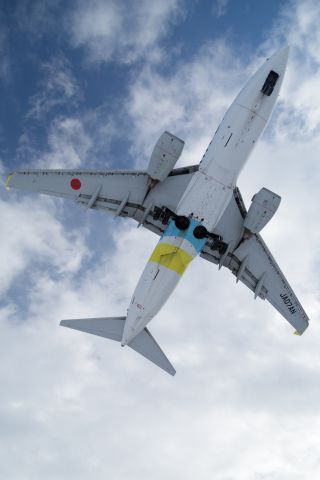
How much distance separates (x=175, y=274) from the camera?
1143 inches

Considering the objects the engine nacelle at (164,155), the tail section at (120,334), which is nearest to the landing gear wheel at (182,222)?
the engine nacelle at (164,155)

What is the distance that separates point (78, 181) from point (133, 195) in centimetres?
449

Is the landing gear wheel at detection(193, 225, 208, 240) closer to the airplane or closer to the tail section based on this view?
the airplane

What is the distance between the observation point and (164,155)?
97.2ft

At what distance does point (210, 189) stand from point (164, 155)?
4195 mm

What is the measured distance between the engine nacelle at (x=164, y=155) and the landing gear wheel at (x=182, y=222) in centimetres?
388

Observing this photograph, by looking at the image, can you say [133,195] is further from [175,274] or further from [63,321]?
[63,321]

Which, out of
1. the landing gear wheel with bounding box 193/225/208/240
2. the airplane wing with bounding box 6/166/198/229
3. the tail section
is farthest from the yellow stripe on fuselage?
the tail section

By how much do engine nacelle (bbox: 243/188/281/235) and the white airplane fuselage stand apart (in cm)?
233

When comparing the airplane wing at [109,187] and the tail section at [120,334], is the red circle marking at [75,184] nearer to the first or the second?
the airplane wing at [109,187]

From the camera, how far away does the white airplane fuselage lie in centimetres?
2819

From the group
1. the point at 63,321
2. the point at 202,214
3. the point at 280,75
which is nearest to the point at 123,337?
the point at 63,321

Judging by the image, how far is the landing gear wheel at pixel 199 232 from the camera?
95.6 ft

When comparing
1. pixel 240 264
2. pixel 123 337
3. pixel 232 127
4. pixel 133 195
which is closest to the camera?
pixel 232 127
